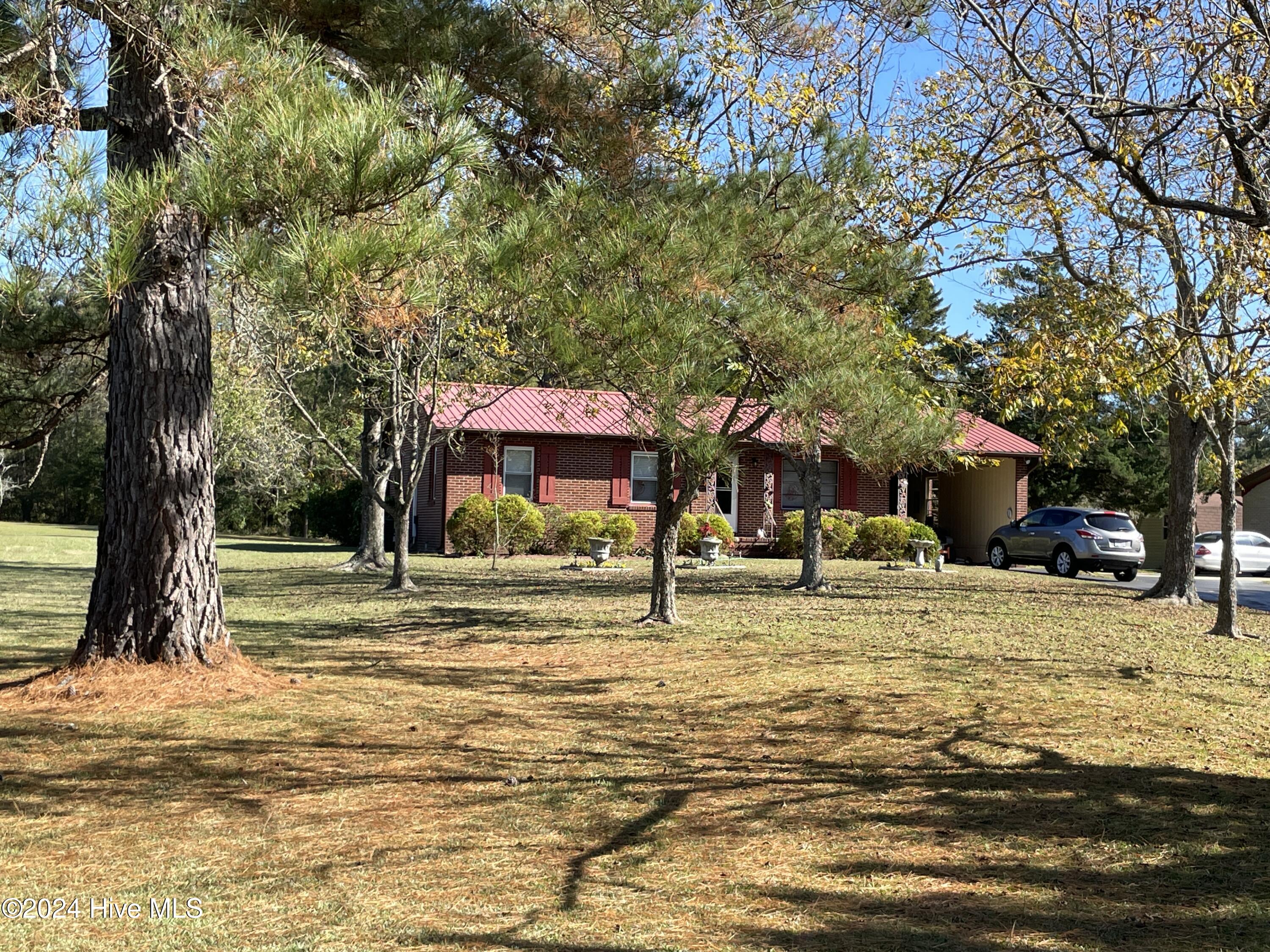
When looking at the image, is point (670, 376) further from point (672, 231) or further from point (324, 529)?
point (324, 529)

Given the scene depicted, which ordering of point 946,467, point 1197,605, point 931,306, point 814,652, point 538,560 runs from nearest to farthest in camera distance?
point 814,652, point 946,467, point 1197,605, point 538,560, point 931,306

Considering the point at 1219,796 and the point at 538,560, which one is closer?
the point at 1219,796

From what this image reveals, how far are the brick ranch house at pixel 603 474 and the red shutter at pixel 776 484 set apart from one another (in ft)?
0.10

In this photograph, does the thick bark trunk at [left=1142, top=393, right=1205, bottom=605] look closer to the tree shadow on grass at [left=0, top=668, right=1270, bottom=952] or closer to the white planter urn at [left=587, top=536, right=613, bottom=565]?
the tree shadow on grass at [left=0, top=668, right=1270, bottom=952]

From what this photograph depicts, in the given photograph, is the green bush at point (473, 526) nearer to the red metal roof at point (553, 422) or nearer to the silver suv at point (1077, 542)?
the red metal roof at point (553, 422)

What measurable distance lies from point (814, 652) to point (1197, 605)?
828cm

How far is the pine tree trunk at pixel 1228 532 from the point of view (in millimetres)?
11383

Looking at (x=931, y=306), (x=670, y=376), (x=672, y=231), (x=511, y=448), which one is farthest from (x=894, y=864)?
(x=931, y=306)

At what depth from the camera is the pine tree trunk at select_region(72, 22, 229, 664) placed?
24.9 ft

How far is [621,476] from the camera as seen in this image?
26.3m

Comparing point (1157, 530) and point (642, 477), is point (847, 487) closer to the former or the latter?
point (642, 477)

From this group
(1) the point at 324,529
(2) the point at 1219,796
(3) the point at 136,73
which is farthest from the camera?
(1) the point at 324,529

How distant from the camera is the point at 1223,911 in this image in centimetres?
404

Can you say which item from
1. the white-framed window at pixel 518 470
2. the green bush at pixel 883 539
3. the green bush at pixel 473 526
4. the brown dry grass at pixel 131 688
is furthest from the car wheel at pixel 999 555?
the brown dry grass at pixel 131 688
